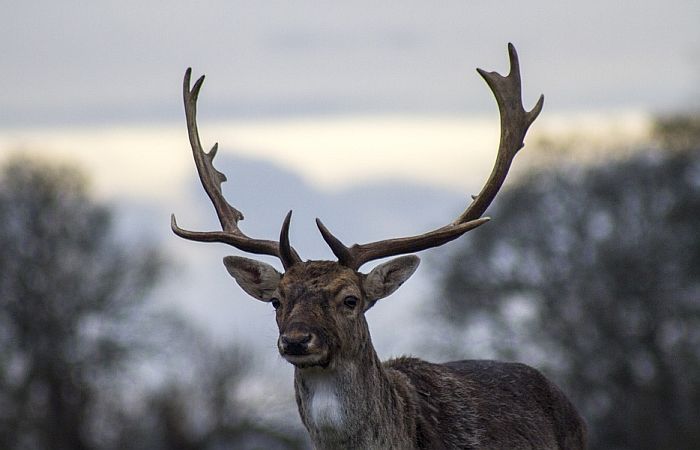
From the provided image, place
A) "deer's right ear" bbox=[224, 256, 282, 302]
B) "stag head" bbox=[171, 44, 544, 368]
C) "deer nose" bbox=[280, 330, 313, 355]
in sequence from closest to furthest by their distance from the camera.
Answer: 1. "deer nose" bbox=[280, 330, 313, 355]
2. "stag head" bbox=[171, 44, 544, 368]
3. "deer's right ear" bbox=[224, 256, 282, 302]

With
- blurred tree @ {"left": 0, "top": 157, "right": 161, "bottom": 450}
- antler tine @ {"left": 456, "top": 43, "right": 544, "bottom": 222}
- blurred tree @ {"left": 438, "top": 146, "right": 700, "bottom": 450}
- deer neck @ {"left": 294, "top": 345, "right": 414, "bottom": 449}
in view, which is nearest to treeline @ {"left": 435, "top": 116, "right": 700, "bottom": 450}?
Answer: blurred tree @ {"left": 438, "top": 146, "right": 700, "bottom": 450}

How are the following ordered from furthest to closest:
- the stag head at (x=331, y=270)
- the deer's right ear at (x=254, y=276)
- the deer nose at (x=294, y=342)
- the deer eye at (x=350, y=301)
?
1. the deer's right ear at (x=254, y=276)
2. the deer eye at (x=350, y=301)
3. the stag head at (x=331, y=270)
4. the deer nose at (x=294, y=342)

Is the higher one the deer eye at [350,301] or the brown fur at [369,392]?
the deer eye at [350,301]

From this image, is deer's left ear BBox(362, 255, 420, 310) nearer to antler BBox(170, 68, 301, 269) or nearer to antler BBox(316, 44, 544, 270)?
antler BBox(316, 44, 544, 270)

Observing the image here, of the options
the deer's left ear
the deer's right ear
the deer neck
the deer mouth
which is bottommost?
the deer neck

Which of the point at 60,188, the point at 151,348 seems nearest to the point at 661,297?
the point at 151,348

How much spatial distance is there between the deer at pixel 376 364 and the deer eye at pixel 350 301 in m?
0.01

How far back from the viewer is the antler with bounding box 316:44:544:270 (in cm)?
1297

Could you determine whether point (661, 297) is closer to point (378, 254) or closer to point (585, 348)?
point (585, 348)

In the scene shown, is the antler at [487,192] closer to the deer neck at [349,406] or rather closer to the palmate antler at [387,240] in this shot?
the palmate antler at [387,240]

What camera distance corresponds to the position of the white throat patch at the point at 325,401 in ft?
40.1

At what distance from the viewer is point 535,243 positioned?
51.7 metres

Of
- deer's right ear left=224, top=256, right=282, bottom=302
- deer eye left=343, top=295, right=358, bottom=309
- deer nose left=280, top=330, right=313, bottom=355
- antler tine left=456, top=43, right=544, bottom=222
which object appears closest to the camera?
deer nose left=280, top=330, right=313, bottom=355

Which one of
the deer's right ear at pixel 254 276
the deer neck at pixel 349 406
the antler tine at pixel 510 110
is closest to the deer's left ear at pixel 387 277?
the deer neck at pixel 349 406
